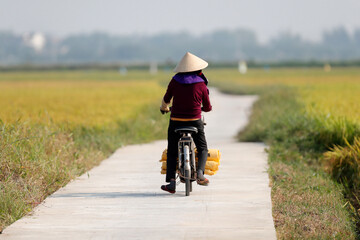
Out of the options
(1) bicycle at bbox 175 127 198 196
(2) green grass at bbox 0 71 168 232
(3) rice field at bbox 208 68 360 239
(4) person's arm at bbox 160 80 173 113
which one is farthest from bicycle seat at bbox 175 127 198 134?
(2) green grass at bbox 0 71 168 232

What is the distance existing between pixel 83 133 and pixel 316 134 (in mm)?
4751

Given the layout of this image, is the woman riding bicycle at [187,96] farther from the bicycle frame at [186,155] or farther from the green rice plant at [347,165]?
the green rice plant at [347,165]

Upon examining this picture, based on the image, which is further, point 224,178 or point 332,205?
point 224,178

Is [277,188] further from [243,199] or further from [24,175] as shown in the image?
[24,175]

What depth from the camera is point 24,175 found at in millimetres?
8898

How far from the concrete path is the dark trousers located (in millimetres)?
328

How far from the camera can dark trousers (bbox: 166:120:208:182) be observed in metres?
8.11

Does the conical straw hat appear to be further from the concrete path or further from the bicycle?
the concrete path

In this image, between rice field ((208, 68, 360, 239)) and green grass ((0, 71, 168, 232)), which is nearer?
rice field ((208, 68, 360, 239))

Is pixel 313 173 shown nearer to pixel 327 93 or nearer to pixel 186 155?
pixel 186 155

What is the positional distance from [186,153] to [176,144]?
270 mm

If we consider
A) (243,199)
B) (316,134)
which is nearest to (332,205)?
(243,199)

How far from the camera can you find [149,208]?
24.6ft

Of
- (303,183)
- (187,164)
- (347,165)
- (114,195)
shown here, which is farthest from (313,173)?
(114,195)
